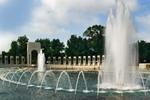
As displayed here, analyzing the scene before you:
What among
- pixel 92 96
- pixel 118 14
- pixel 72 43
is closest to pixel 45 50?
pixel 72 43

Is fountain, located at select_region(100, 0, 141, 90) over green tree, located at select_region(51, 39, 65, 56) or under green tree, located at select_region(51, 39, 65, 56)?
under

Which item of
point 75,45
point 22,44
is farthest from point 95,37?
point 22,44

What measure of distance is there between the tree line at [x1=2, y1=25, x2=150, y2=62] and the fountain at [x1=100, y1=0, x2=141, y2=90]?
7656 cm

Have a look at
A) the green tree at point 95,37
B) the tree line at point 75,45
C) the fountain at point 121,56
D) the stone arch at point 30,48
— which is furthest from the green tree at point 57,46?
the fountain at point 121,56

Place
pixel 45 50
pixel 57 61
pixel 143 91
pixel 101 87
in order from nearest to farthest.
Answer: pixel 143 91 < pixel 101 87 < pixel 57 61 < pixel 45 50

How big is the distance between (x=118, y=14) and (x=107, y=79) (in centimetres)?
474

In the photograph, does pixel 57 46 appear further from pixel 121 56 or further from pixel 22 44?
pixel 121 56

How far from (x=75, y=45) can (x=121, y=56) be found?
87.8 meters

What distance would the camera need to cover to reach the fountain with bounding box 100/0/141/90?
26.3 metres

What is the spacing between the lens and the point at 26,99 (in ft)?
65.2

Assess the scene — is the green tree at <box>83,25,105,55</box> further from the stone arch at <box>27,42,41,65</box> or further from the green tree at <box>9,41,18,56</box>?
the green tree at <box>9,41,18,56</box>

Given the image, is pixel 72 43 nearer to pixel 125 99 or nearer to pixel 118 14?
pixel 118 14

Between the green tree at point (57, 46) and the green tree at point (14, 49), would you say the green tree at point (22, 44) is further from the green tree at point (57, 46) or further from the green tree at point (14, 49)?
the green tree at point (57, 46)

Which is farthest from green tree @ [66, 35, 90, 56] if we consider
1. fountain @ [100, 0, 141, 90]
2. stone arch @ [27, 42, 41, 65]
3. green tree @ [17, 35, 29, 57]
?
fountain @ [100, 0, 141, 90]
